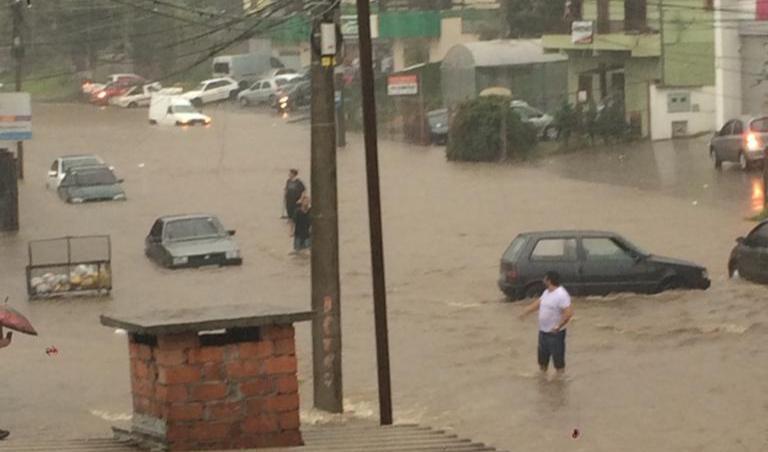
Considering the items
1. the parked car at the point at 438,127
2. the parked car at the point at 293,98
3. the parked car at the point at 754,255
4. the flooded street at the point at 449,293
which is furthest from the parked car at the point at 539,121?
the parked car at the point at 754,255

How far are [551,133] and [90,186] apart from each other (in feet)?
52.3

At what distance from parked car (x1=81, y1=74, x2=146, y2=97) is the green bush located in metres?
23.4

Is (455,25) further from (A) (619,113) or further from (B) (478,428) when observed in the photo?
(B) (478,428)

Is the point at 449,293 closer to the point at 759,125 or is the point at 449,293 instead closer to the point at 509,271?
the point at 509,271

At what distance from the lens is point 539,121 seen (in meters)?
57.2

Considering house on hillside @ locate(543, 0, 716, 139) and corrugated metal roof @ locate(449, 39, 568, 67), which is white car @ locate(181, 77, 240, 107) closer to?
corrugated metal roof @ locate(449, 39, 568, 67)

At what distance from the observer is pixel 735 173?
47.8 m

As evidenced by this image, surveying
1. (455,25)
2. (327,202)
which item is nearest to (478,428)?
(327,202)

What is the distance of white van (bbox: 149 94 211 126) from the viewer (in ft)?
223

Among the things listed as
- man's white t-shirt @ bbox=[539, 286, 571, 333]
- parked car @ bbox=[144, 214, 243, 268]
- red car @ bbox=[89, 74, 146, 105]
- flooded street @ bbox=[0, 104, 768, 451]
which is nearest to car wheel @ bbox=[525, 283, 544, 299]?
flooded street @ bbox=[0, 104, 768, 451]

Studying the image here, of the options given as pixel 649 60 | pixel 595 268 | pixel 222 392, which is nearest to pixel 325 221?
pixel 222 392

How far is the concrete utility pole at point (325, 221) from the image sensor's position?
60.9 ft

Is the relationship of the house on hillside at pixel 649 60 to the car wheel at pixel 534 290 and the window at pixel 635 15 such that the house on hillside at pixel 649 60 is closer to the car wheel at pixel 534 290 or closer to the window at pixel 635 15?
the window at pixel 635 15

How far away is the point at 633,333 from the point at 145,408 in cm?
1713
